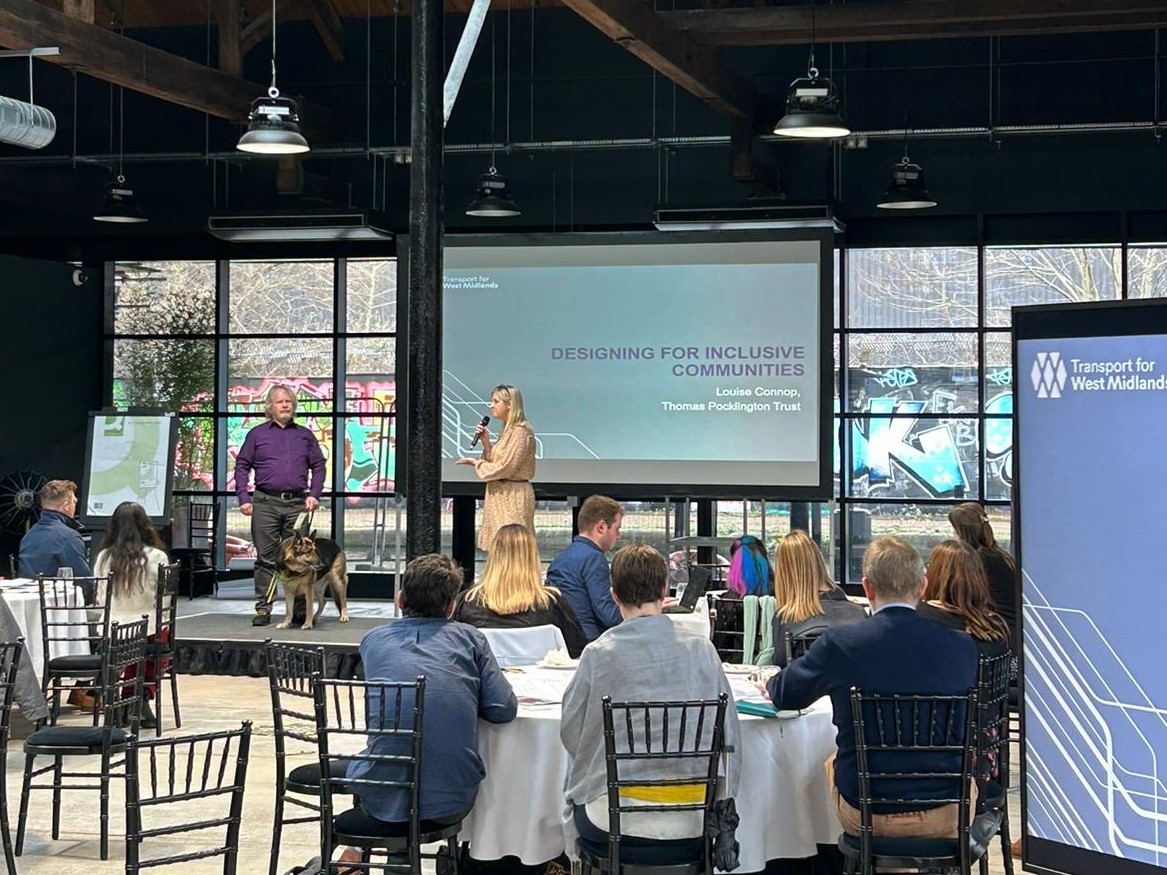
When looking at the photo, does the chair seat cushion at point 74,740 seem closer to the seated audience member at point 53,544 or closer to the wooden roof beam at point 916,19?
the seated audience member at point 53,544

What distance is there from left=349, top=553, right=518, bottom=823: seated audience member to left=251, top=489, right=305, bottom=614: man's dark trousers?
266 inches

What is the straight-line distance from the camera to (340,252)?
1375 centimetres

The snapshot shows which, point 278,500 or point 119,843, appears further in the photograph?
point 278,500

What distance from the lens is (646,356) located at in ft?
39.2

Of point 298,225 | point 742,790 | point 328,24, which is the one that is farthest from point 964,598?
point 328,24

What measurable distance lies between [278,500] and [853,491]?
15.4 feet

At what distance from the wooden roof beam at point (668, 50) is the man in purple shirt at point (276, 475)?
359 cm

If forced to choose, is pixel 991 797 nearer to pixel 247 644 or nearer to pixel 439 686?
pixel 439 686

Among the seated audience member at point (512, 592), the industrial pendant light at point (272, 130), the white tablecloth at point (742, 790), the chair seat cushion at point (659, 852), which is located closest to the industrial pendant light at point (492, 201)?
the industrial pendant light at point (272, 130)

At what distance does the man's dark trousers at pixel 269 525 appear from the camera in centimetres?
1110

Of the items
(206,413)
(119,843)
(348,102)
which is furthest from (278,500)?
(119,843)

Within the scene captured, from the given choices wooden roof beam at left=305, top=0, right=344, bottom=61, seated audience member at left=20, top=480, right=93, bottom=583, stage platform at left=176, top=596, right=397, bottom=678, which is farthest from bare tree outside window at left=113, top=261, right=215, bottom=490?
seated audience member at left=20, top=480, right=93, bottom=583

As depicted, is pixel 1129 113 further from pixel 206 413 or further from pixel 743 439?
pixel 206 413

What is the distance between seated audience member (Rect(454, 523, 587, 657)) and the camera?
223 inches
